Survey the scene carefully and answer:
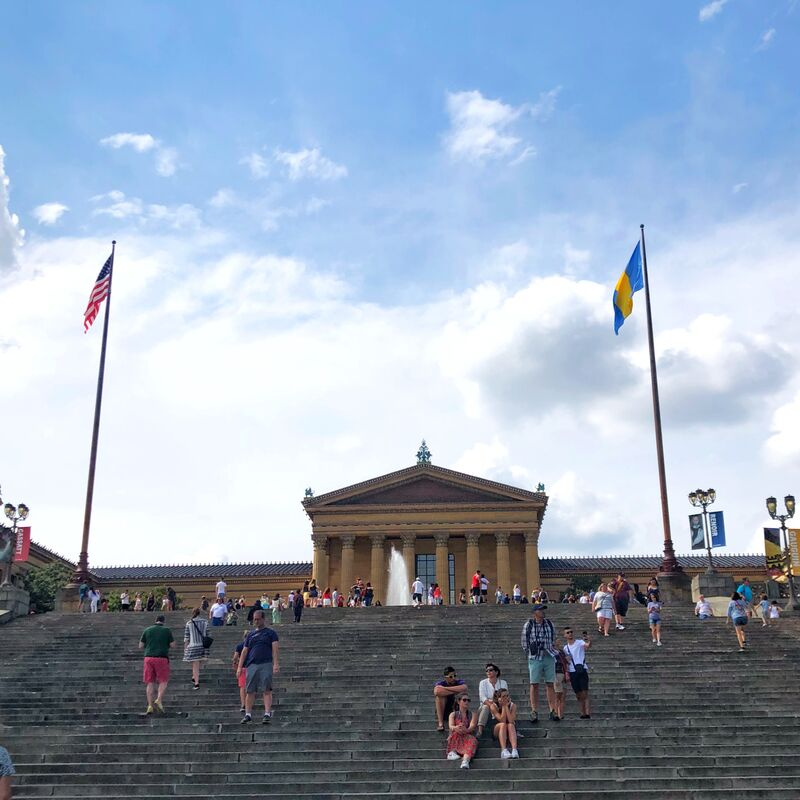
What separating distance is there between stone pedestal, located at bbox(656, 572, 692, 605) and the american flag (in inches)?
919

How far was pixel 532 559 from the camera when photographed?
5891 cm

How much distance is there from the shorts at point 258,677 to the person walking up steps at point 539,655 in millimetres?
4087

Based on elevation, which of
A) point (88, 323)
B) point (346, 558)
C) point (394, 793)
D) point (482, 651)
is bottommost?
point (394, 793)

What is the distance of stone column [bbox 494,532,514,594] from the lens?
192 ft

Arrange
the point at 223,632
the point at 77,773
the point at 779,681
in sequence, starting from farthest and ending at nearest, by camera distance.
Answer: the point at 223,632, the point at 779,681, the point at 77,773

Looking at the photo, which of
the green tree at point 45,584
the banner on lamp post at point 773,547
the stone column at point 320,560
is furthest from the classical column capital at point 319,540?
the banner on lamp post at point 773,547

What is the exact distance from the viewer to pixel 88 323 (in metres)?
36.5

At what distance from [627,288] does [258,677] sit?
24.5m

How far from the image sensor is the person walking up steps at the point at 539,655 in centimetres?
1457

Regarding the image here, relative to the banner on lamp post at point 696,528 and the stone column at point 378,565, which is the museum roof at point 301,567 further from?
the banner on lamp post at point 696,528

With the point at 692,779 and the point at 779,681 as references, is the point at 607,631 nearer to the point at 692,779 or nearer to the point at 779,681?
the point at 779,681

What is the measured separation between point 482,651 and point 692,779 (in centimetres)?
862

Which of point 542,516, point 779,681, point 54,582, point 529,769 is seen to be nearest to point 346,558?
point 542,516

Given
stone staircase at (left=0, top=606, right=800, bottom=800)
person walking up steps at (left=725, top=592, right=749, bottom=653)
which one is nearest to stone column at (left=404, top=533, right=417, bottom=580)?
stone staircase at (left=0, top=606, right=800, bottom=800)
